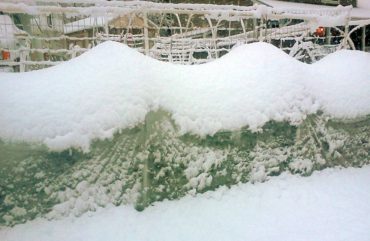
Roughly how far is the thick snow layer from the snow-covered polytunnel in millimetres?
123

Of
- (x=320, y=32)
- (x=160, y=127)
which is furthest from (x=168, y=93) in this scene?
(x=320, y=32)

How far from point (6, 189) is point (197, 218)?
1.81 meters

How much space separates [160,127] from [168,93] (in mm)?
382

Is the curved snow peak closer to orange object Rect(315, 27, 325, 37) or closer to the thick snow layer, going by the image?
the thick snow layer

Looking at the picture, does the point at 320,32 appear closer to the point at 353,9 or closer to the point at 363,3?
the point at 353,9

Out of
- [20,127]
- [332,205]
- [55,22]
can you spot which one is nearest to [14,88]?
[20,127]

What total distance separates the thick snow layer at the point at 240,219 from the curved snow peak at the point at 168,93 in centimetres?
75

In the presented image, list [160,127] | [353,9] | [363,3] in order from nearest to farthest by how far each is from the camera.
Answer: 1. [160,127]
2. [353,9]
3. [363,3]

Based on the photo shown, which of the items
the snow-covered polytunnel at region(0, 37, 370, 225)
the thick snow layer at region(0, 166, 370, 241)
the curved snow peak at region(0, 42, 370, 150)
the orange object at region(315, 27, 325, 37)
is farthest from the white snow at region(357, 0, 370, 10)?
the thick snow layer at region(0, 166, 370, 241)

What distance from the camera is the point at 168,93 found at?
11.6ft

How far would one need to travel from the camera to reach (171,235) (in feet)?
10.3

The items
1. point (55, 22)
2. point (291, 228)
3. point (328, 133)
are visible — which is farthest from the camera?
point (55, 22)

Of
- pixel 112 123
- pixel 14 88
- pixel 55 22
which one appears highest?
pixel 55 22

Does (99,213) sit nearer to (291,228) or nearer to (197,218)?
(197,218)
